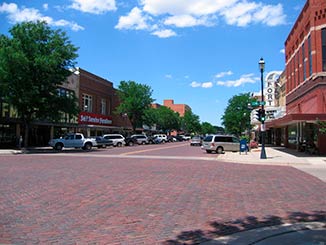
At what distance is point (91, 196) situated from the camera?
33.3 feet

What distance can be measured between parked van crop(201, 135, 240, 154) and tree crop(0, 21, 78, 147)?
1363 cm

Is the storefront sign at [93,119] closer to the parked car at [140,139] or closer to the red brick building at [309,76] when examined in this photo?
the parked car at [140,139]

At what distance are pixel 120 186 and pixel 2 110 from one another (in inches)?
1247

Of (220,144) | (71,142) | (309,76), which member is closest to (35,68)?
(71,142)

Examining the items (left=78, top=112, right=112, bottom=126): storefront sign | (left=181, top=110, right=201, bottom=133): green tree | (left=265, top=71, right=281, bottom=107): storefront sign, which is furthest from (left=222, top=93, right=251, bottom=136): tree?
(left=181, top=110, right=201, bottom=133): green tree

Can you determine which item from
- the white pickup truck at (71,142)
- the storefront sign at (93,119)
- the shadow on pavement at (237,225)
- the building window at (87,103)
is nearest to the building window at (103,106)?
the storefront sign at (93,119)

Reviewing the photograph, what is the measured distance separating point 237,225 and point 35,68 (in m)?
30.6

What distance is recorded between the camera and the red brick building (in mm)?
29094

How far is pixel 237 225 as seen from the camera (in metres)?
7.10

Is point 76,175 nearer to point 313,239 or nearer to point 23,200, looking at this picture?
point 23,200

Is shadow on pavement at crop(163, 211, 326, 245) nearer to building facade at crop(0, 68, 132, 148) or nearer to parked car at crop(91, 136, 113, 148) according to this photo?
building facade at crop(0, 68, 132, 148)

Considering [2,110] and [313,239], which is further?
[2,110]

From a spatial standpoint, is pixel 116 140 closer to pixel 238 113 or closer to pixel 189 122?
pixel 238 113

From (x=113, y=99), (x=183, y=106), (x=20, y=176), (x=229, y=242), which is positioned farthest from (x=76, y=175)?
(x=183, y=106)
